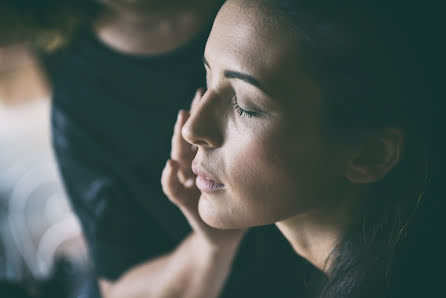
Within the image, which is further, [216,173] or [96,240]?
[96,240]

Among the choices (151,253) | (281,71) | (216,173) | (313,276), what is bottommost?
(151,253)

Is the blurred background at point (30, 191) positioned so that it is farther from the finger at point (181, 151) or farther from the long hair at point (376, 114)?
the long hair at point (376, 114)

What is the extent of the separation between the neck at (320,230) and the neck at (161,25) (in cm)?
43

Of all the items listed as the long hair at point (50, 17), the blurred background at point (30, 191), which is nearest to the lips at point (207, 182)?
the long hair at point (50, 17)

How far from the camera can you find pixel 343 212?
1.53 feet

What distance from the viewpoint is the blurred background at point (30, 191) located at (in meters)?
1.50

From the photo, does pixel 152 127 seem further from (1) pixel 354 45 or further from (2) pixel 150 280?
(1) pixel 354 45

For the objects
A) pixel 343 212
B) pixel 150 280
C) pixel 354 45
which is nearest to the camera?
pixel 354 45

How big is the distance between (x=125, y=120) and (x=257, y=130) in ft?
1.51

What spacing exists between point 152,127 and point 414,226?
51 cm

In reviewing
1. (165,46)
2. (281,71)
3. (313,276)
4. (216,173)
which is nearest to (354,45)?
(281,71)

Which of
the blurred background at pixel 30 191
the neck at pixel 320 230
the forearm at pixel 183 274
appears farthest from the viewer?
the blurred background at pixel 30 191

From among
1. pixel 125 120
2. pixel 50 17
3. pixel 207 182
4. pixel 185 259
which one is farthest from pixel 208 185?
pixel 50 17

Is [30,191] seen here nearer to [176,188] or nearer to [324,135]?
[176,188]
